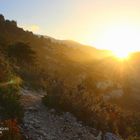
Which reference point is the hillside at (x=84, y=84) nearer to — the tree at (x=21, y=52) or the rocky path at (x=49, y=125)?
the tree at (x=21, y=52)

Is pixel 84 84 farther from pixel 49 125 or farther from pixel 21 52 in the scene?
pixel 49 125

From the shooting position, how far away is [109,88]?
40656 millimetres

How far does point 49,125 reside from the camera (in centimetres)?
1341

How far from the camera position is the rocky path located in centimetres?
1227

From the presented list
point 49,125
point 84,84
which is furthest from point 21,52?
point 49,125

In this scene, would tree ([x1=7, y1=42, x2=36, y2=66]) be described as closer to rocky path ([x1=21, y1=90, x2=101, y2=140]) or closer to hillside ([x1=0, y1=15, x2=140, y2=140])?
hillside ([x1=0, y1=15, x2=140, y2=140])

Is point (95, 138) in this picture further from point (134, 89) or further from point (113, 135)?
point (134, 89)

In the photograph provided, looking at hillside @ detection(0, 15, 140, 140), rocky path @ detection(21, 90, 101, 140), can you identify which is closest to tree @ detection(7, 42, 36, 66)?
hillside @ detection(0, 15, 140, 140)

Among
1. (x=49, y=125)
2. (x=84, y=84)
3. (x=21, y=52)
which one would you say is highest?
(x=21, y=52)

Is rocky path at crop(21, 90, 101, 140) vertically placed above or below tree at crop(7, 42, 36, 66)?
below

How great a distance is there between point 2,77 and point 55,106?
9.25ft

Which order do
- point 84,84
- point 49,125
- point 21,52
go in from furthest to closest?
point 21,52, point 84,84, point 49,125

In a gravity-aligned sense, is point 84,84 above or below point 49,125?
above

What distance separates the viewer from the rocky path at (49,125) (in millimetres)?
12273
